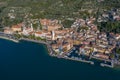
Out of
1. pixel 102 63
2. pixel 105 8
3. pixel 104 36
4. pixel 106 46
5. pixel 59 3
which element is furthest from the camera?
pixel 59 3

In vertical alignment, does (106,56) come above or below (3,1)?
below

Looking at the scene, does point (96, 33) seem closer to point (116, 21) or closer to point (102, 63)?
point (116, 21)

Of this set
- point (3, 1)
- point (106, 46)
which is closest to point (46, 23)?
point (106, 46)

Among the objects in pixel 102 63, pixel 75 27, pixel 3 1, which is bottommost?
pixel 102 63

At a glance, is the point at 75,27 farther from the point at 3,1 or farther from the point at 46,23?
the point at 3,1

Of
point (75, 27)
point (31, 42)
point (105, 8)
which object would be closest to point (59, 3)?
point (105, 8)

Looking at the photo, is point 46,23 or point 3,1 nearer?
point 46,23

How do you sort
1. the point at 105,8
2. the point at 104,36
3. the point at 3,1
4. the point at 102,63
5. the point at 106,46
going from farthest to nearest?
1. the point at 3,1
2. the point at 105,8
3. the point at 104,36
4. the point at 106,46
5. the point at 102,63

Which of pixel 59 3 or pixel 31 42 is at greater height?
pixel 59 3

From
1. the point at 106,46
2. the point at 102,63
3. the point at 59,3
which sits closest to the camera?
the point at 102,63
